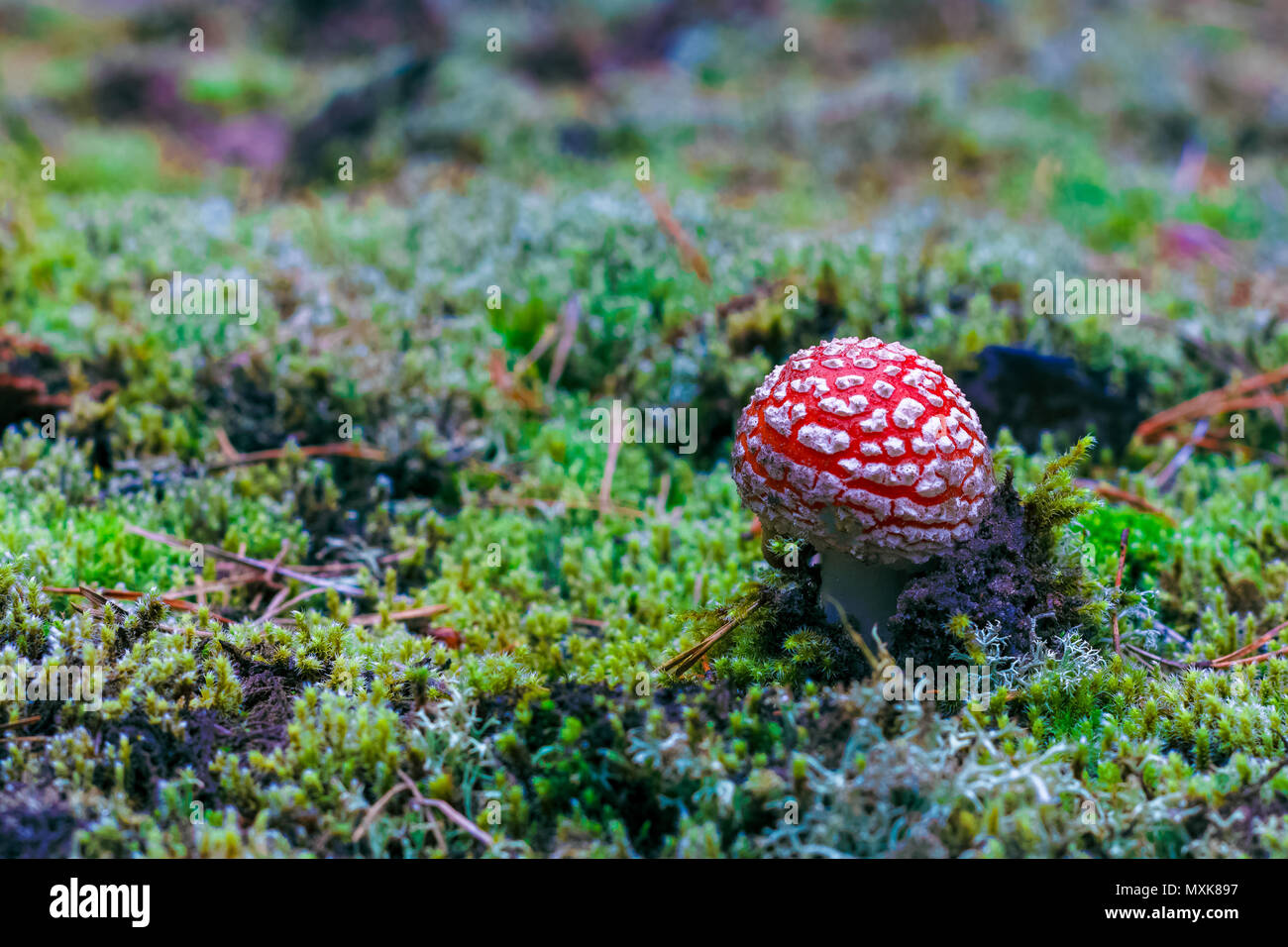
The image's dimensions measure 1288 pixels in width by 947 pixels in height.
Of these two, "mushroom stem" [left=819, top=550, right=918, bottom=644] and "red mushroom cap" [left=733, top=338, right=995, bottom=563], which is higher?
"red mushroom cap" [left=733, top=338, right=995, bottom=563]

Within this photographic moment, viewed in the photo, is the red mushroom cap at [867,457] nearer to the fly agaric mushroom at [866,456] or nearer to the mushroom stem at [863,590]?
the fly agaric mushroom at [866,456]

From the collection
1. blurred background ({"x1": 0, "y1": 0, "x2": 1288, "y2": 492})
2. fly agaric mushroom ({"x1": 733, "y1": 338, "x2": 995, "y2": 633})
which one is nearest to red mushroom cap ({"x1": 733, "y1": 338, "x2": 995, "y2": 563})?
fly agaric mushroom ({"x1": 733, "y1": 338, "x2": 995, "y2": 633})

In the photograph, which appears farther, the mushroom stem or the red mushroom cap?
the mushroom stem

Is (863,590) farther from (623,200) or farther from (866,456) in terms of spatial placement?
(623,200)

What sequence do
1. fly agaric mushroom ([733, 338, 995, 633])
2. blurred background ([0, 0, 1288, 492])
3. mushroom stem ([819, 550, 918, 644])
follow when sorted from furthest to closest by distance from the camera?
blurred background ([0, 0, 1288, 492]), mushroom stem ([819, 550, 918, 644]), fly agaric mushroom ([733, 338, 995, 633])

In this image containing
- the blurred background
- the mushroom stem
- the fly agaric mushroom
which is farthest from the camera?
the blurred background

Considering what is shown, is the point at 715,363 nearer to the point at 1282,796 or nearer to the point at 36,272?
the point at 1282,796

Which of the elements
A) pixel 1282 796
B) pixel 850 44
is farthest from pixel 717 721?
pixel 850 44

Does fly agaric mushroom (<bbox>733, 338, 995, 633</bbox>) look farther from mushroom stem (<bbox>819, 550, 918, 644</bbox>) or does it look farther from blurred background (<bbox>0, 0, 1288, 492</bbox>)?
blurred background (<bbox>0, 0, 1288, 492</bbox>)

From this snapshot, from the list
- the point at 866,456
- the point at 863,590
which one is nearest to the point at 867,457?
the point at 866,456

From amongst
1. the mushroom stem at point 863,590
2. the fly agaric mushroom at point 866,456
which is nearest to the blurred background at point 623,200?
the mushroom stem at point 863,590
